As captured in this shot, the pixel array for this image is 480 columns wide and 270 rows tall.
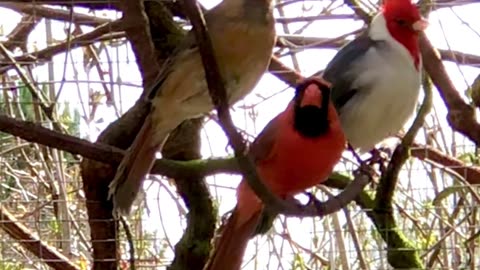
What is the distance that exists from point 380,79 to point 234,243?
0.38m

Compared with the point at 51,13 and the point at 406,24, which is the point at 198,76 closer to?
the point at 406,24

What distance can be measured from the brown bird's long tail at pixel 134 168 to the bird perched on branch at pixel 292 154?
0.17 metres

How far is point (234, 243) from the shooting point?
1443 mm

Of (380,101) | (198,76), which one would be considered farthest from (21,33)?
(380,101)

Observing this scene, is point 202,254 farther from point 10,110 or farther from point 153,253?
point 10,110

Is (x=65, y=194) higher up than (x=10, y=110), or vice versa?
(x=10, y=110)

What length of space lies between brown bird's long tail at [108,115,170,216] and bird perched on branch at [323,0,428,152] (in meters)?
0.28

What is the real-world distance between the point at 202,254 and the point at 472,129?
45cm

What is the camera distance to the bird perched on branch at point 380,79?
5.45 feet

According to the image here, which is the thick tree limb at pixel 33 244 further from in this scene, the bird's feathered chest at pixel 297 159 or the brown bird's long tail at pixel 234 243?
the bird's feathered chest at pixel 297 159

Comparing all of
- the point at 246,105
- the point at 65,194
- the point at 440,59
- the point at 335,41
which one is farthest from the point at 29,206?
the point at 440,59

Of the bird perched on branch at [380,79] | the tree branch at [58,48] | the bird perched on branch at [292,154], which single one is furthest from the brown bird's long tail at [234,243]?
the tree branch at [58,48]

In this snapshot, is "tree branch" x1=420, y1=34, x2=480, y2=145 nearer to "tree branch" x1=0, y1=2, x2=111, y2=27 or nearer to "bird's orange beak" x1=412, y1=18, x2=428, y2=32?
"bird's orange beak" x1=412, y1=18, x2=428, y2=32

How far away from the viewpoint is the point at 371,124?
1.66 metres
